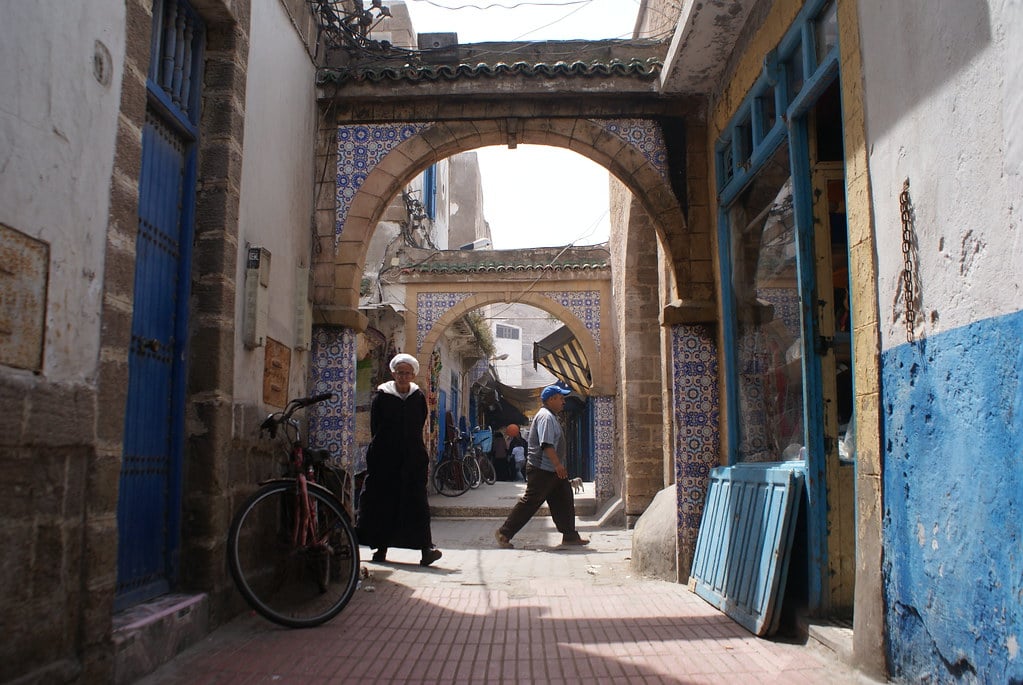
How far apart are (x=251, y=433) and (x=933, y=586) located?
3.45 meters

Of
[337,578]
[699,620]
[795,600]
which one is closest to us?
[795,600]

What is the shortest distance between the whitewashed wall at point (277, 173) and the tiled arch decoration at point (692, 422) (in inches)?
104

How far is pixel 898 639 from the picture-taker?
10.3 feet

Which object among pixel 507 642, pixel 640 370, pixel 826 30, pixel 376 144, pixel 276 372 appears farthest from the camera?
pixel 640 370

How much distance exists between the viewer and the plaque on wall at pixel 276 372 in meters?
5.32

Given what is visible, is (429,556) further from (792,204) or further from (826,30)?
(826,30)

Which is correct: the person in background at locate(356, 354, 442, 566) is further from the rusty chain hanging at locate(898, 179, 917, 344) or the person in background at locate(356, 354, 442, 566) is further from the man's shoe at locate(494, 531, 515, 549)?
the rusty chain hanging at locate(898, 179, 917, 344)

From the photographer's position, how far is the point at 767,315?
5320 millimetres

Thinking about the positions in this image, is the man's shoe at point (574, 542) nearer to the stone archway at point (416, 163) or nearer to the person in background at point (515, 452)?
the stone archway at point (416, 163)

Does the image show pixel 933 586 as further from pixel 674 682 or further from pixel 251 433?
pixel 251 433

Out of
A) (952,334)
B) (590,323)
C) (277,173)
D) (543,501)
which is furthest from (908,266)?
(590,323)

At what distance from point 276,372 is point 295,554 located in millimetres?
1293

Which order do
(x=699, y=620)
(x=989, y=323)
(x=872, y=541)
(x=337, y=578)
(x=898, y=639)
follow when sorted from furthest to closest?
(x=337, y=578), (x=699, y=620), (x=872, y=541), (x=898, y=639), (x=989, y=323)

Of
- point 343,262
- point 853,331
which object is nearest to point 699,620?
point 853,331
